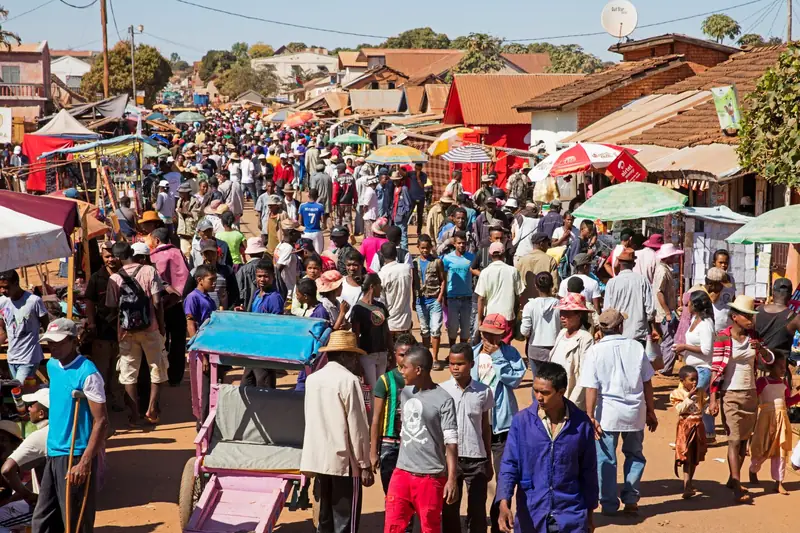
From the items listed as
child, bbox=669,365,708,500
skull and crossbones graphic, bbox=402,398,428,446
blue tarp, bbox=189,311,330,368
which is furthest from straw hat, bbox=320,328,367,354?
child, bbox=669,365,708,500

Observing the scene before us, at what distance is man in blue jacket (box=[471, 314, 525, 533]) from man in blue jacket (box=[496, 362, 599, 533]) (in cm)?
160

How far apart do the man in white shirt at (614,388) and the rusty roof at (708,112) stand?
9.23m

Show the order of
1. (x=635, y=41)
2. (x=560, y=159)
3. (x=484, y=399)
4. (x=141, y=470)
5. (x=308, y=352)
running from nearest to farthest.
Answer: (x=484, y=399) < (x=308, y=352) < (x=141, y=470) < (x=560, y=159) < (x=635, y=41)

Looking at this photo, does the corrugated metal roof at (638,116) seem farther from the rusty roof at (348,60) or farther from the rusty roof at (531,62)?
the rusty roof at (348,60)

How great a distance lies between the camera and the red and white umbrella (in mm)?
15922

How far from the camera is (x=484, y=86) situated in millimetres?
32594

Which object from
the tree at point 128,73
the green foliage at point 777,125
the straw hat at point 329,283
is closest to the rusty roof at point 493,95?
the green foliage at point 777,125

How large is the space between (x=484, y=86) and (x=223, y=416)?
1027 inches

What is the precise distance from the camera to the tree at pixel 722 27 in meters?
77.4

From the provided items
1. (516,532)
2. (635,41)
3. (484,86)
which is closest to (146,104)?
(484,86)

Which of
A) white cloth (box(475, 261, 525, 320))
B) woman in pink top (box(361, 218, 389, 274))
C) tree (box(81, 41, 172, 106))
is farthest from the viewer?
tree (box(81, 41, 172, 106))

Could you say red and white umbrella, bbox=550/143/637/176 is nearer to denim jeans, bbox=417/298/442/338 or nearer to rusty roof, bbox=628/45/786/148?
rusty roof, bbox=628/45/786/148

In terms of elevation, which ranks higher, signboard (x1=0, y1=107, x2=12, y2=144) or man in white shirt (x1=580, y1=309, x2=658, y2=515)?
signboard (x1=0, y1=107, x2=12, y2=144)

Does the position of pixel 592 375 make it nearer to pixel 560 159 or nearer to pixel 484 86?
pixel 560 159
